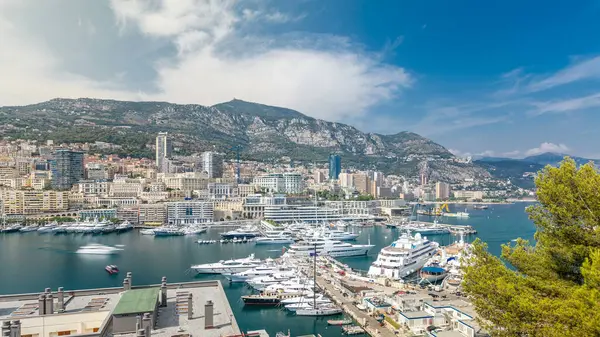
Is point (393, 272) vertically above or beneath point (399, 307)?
beneath

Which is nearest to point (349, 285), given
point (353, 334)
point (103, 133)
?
point (353, 334)

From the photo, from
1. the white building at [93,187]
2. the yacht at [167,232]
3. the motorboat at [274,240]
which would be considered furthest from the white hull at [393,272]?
the white building at [93,187]

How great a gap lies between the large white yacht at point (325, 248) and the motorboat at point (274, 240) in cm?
579

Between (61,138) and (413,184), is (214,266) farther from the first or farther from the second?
Result: (413,184)

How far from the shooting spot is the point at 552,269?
423 cm

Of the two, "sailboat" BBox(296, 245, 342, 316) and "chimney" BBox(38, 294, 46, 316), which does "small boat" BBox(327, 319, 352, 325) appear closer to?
"sailboat" BBox(296, 245, 342, 316)

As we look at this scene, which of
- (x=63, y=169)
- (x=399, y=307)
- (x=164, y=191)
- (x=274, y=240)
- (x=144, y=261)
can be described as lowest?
(x=274, y=240)

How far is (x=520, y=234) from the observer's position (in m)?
35.9

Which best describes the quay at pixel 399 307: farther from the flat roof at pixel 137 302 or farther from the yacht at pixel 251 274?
the flat roof at pixel 137 302

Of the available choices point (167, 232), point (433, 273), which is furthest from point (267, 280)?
point (167, 232)

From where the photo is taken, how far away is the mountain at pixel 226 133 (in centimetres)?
7656

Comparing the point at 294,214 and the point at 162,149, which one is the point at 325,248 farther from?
the point at 162,149

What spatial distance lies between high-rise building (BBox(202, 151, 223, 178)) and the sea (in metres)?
35.6

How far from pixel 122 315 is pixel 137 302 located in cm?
47
